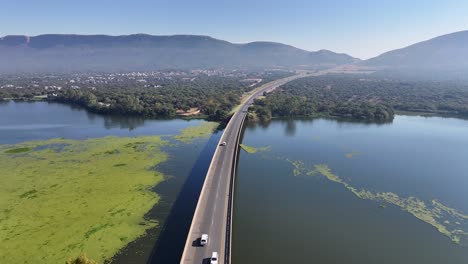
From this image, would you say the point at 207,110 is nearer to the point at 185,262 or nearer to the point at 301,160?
the point at 301,160

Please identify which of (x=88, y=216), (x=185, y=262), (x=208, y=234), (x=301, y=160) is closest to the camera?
(x=185, y=262)

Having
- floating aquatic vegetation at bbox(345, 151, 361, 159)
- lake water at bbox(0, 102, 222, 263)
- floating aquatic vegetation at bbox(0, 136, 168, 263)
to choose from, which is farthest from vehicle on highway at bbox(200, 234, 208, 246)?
floating aquatic vegetation at bbox(345, 151, 361, 159)

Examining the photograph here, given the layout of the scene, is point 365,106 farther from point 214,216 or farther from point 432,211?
point 214,216

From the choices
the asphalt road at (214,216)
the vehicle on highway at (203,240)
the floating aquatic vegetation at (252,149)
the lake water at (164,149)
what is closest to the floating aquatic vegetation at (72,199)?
the lake water at (164,149)

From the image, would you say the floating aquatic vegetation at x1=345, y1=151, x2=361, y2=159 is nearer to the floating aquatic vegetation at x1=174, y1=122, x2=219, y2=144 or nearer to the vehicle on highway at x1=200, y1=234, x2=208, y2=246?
the floating aquatic vegetation at x1=174, y1=122, x2=219, y2=144

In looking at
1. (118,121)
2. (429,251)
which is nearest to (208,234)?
(429,251)

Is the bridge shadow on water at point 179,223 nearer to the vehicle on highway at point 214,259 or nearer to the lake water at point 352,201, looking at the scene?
the vehicle on highway at point 214,259
